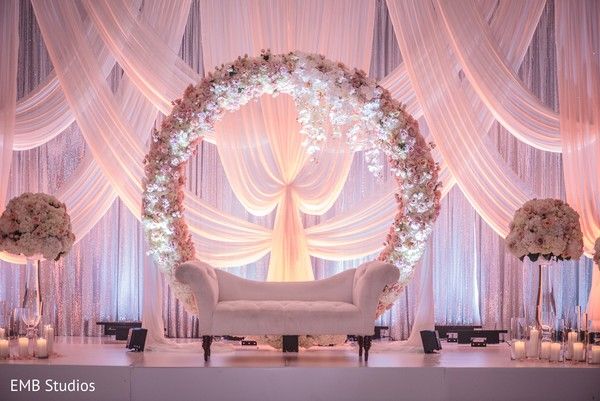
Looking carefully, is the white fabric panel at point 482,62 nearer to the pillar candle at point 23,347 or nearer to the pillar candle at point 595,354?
the pillar candle at point 595,354

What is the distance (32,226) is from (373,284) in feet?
9.30

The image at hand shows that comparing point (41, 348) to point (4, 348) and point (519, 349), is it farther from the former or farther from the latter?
point (519, 349)

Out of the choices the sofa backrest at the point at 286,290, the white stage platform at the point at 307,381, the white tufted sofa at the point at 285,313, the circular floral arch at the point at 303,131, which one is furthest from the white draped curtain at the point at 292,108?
Answer: the white stage platform at the point at 307,381

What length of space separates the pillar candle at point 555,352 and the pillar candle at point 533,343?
16 centimetres

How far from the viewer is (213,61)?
927cm

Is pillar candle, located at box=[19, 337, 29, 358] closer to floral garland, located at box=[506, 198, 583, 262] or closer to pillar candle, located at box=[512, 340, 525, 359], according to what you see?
pillar candle, located at box=[512, 340, 525, 359]

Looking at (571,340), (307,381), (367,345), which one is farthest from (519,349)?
(307,381)

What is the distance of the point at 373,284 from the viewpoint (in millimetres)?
7414

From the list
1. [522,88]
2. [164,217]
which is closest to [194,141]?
[164,217]

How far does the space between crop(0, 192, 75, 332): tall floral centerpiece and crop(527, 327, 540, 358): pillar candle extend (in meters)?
3.92

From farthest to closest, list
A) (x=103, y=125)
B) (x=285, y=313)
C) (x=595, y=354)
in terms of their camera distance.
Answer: (x=103, y=125) → (x=285, y=313) → (x=595, y=354)

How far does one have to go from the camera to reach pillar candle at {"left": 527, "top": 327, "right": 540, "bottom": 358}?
7.40 metres

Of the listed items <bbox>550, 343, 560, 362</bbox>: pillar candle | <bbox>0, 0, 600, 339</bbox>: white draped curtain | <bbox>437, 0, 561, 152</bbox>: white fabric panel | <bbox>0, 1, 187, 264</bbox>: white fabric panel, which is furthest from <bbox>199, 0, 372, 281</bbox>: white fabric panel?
<bbox>550, 343, 560, 362</bbox>: pillar candle

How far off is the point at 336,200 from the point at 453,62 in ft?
6.69
